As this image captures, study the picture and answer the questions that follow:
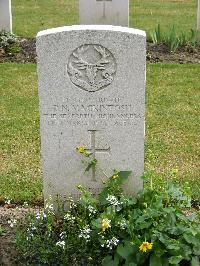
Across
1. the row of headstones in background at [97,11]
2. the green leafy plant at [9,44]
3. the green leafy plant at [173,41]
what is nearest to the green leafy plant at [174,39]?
the green leafy plant at [173,41]

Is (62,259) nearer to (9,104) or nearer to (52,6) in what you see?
(9,104)

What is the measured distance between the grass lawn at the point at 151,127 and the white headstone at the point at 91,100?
348 mm

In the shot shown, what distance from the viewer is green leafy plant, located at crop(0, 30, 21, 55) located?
10008mm

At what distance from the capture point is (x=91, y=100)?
445 cm

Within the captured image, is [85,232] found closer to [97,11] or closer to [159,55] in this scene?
[159,55]

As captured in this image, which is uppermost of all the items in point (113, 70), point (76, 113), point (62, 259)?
point (113, 70)

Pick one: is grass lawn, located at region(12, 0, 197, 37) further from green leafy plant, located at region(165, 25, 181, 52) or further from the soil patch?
green leafy plant, located at region(165, 25, 181, 52)

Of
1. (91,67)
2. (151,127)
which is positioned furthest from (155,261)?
(151,127)

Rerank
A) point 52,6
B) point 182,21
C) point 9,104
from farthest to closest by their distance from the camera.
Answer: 1. point 52,6
2. point 182,21
3. point 9,104

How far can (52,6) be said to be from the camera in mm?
15742

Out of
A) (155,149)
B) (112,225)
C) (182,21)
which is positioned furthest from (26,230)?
(182,21)

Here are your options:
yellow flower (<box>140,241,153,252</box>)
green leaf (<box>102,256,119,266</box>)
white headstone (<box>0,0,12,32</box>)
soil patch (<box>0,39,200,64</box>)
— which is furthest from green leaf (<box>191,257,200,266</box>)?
white headstone (<box>0,0,12,32</box>)

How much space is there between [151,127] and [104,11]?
14.4 feet

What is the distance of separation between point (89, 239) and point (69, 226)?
6.7 inches
